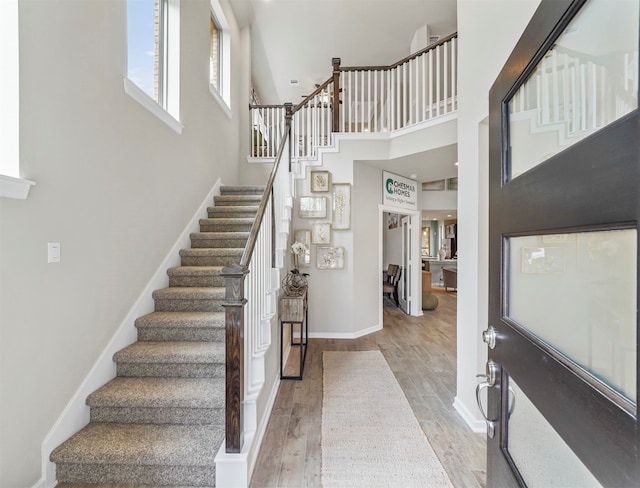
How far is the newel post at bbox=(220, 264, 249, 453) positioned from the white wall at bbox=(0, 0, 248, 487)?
981 millimetres

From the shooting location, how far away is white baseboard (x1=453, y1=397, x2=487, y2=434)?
215cm

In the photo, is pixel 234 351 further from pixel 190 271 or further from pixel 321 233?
pixel 321 233

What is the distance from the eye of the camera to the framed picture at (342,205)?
438cm

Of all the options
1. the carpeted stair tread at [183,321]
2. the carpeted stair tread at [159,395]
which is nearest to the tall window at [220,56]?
the carpeted stair tread at [183,321]

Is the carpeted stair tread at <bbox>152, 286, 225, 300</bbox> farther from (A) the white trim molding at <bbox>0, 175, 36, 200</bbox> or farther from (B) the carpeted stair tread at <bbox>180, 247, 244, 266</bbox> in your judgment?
(A) the white trim molding at <bbox>0, 175, 36, 200</bbox>

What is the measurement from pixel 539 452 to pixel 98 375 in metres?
2.40

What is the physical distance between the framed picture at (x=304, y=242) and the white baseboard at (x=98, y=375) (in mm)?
1748

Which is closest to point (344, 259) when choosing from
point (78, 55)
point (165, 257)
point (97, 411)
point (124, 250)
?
point (165, 257)

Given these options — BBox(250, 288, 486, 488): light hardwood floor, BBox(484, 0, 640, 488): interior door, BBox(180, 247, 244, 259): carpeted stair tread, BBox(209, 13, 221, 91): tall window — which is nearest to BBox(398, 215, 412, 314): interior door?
BBox(250, 288, 486, 488): light hardwood floor

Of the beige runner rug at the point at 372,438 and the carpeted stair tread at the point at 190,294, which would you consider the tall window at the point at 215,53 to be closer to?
the carpeted stair tread at the point at 190,294

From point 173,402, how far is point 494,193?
211 cm

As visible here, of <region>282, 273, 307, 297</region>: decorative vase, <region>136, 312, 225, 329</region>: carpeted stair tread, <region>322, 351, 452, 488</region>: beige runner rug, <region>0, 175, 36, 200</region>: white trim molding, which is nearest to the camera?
<region>0, 175, 36, 200</region>: white trim molding

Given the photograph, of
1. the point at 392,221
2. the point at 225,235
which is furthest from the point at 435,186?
the point at 225,235

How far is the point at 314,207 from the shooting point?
14.4ft
